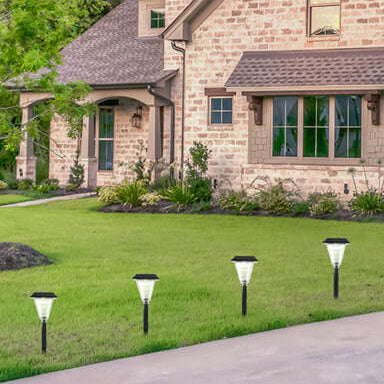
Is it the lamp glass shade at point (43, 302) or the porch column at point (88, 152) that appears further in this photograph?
the porch column at point (88, 152)

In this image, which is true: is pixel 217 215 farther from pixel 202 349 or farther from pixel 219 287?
pixel 202 349

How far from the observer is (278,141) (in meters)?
21.7

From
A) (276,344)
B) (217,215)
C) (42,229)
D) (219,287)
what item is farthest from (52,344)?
(217,215)

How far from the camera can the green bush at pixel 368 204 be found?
764 inches

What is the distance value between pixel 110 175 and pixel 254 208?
754cm

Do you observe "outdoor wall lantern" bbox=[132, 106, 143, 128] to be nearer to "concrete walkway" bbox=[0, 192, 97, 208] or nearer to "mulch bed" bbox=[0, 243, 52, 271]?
"concrete walkway" bbox=[0, 192, 97, 208]

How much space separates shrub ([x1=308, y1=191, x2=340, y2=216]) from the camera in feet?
64.4

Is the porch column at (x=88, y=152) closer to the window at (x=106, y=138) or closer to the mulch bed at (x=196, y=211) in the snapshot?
the window at (x=106, y=138)

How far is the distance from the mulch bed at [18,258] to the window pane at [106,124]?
567 inches

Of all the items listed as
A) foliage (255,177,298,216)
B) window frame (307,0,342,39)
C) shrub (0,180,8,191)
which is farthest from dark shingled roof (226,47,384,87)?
shrub (0,180,8,191)

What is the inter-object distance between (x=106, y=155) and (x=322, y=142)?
8616 mm

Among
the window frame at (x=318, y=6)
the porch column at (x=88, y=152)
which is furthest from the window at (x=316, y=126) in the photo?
the porch column at (x=88, y=152)

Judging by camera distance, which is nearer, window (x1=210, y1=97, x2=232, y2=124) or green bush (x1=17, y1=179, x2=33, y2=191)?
window (x1=210, y1=97, x2=232, y2=124)

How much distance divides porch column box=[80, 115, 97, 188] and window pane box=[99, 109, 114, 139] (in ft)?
2.38
